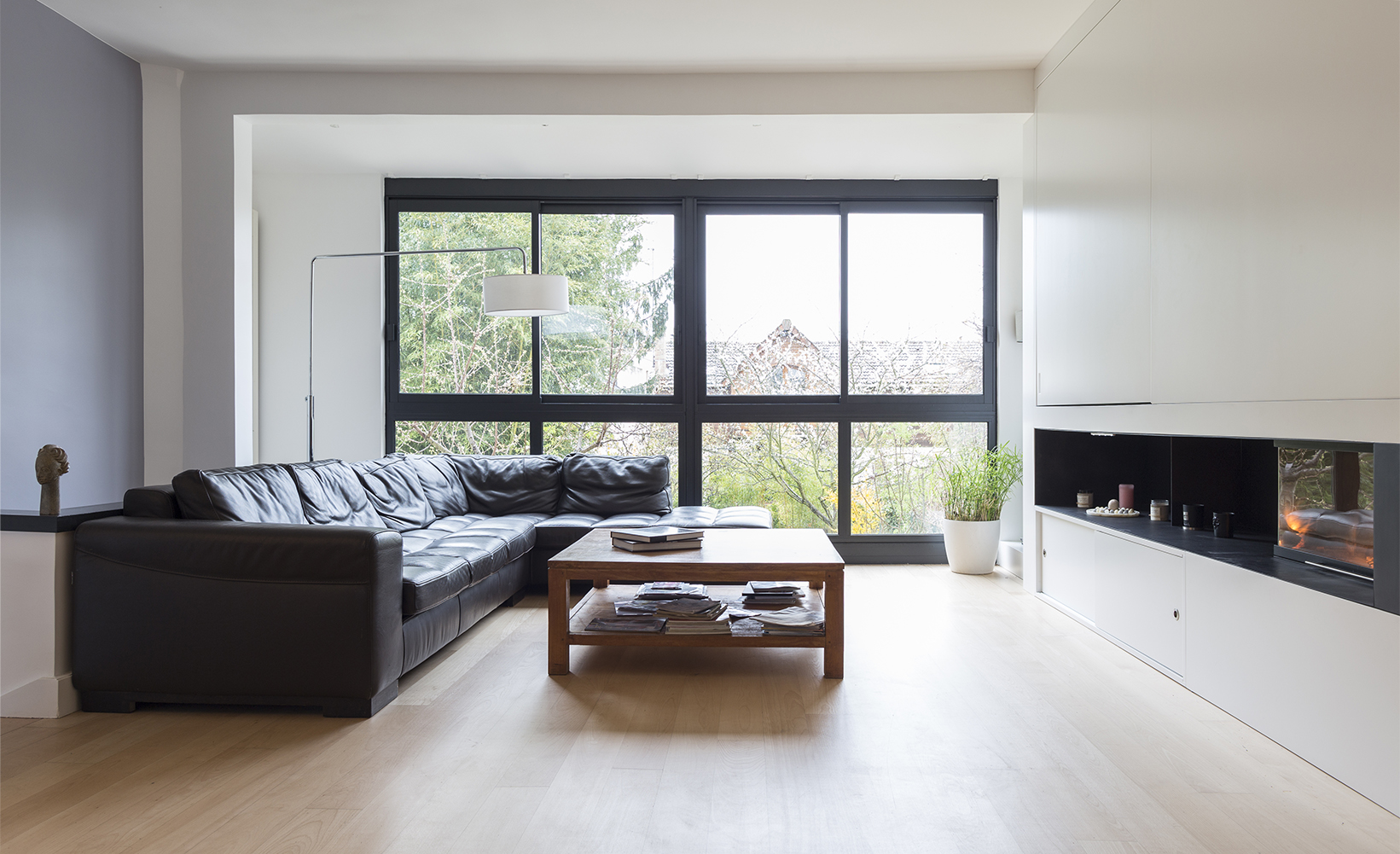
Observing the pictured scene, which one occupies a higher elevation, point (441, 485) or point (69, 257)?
point (69, 257)

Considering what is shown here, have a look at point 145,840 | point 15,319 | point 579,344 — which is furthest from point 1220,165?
point 15,319

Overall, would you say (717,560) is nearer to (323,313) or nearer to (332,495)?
(332,495)

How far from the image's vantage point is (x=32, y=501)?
396cm

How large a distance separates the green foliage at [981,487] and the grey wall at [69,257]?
5091 millimetres

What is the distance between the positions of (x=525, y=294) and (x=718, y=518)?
179cm

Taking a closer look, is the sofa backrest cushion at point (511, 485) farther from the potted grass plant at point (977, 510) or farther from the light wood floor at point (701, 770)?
the potted grass plant at point (977, 510)

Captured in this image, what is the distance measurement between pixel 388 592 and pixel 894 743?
1.82 metres

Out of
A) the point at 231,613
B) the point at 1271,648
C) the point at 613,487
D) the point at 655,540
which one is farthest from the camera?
the point at 613,487

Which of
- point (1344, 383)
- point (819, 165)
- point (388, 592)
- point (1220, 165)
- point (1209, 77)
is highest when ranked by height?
point (819, 165)

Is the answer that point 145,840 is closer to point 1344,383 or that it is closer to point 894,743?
point 894,743

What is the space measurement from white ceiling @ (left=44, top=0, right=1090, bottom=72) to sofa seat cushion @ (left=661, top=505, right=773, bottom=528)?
2641 mm

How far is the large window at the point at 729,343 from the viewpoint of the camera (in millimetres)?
6328

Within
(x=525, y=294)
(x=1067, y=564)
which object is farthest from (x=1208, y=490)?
(x=525, y=294)

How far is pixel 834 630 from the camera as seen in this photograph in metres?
3.39
